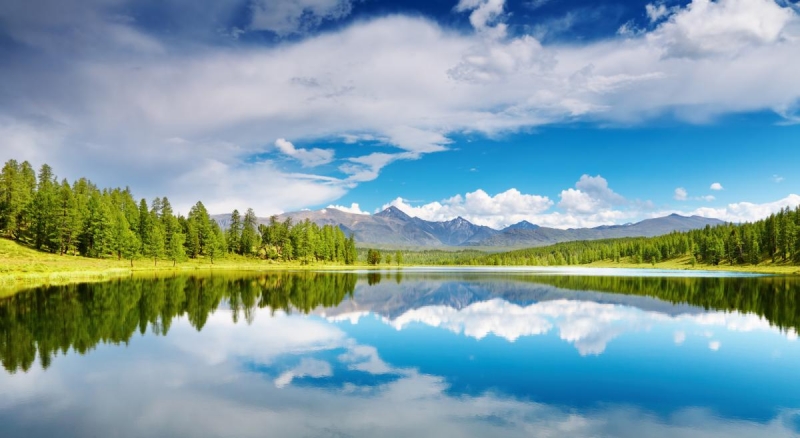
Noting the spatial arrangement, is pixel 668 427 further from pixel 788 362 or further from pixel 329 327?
pixel 329 327

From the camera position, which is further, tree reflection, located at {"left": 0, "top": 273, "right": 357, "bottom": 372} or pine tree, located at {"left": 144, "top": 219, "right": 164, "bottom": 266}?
pine tree, located at {"left": 144, "top": 219, "right": 164, "bottom": 266}

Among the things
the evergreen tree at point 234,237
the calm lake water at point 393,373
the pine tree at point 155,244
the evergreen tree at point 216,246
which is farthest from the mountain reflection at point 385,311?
the evergreen tree at point 234,237

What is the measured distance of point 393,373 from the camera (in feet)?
64.3

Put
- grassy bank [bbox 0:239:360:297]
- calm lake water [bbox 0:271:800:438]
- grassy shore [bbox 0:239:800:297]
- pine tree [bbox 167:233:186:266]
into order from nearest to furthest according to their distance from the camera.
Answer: calm lake water [bbox 0:271:800:438]
grassy bank [bbox 0:239:360:297]
grassy shore [bbox 0:239:800:297]
pine tree [bbox 167:233:186:266]

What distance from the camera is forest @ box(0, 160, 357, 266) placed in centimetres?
10169

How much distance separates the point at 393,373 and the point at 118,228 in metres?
112

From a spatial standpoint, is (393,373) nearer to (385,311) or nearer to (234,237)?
(385,311)

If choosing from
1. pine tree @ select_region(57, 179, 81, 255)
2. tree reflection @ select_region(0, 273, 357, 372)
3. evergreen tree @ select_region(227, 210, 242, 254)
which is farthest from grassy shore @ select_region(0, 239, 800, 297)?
evergreen tree @ select_region(227, 210, 242, 254)

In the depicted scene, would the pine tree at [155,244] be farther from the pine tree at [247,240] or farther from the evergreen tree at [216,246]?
the pine tree at [247,240]

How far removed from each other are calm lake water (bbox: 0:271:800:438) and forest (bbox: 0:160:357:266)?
76837mm

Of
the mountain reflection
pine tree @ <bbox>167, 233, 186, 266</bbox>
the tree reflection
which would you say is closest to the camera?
the tree reflection

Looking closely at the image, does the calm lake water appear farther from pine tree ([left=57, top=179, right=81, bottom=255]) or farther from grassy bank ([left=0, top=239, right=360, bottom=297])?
pine tree ([left=57, top=179, right=81, bottom=255])

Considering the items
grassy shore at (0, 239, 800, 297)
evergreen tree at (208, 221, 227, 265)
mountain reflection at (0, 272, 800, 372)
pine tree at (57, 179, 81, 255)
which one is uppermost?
pine tree at (57, 179, 81, 255)

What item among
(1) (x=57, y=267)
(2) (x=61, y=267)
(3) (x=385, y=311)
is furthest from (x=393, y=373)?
(2) (x=61, y=267)
